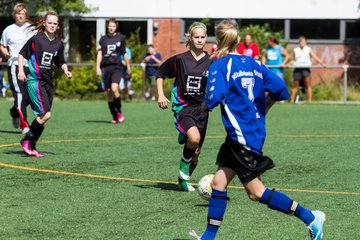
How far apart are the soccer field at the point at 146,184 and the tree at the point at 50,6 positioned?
13.4 m

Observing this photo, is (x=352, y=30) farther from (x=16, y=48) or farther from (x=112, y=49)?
(x=16, y=48)

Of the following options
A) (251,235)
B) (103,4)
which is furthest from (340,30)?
(251,235)

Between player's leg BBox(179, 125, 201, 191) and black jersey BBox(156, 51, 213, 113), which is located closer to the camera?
player's leg BBox(179, 125, 201, 191)

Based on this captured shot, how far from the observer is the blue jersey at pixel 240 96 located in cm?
686

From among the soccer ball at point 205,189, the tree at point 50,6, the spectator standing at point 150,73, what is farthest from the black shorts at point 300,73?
the soccer ball at point 205,189

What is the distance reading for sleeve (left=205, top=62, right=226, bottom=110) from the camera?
6855mm

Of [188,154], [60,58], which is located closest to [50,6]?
[60,58]

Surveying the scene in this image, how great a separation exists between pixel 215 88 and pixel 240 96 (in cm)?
20

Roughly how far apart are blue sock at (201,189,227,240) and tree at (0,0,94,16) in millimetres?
24624

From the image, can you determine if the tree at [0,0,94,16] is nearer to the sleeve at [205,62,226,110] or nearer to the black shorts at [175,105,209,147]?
the black shorts at [175,105,209,147]

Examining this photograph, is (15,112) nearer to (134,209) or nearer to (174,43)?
(134,209)

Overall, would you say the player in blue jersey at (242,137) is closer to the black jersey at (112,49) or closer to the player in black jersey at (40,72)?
the player in black jersey at (40,72)

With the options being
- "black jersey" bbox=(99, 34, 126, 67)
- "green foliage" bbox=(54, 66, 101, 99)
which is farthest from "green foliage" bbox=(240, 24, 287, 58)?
"black jersey" bbox=(99, 34, 126, 67)

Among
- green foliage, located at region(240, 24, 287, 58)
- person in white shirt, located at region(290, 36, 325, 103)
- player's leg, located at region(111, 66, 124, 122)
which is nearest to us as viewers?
player's leg, located at region(111, 66, 124, 122)
